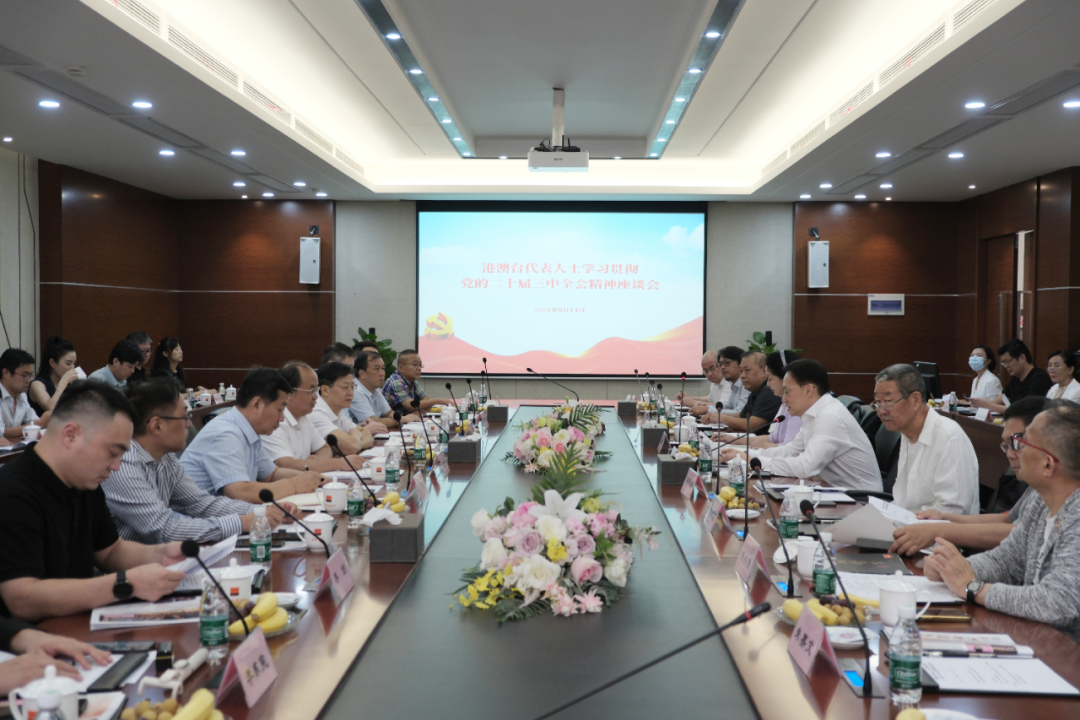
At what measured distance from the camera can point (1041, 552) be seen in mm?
1960

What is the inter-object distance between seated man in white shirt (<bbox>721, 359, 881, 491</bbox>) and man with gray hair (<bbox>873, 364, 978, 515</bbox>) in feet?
1.76

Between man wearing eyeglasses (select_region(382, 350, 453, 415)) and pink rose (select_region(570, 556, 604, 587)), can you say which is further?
man wearing eyeglasses (select_region(382, 350, 453, 415))

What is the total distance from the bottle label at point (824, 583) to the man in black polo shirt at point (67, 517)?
4.86 feet

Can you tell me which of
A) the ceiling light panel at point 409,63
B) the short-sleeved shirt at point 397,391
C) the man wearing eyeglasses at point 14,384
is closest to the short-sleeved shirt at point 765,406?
the short-sleeved shirt at point 397,391

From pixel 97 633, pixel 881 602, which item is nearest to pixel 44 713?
pixel 97 633

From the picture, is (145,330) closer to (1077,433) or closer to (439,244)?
(439,244)

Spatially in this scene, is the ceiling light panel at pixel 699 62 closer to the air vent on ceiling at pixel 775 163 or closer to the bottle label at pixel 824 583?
the air vent on ceiling at pixel 775 163

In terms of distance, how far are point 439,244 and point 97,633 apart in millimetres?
8090

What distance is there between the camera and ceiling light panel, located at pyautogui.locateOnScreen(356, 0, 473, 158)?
4.47 m

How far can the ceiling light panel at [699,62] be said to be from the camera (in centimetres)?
439

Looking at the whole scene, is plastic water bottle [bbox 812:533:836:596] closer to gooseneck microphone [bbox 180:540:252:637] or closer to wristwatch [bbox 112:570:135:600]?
gooseneck microphone [bbox 180:540:252:637]

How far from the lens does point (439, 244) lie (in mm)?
9547

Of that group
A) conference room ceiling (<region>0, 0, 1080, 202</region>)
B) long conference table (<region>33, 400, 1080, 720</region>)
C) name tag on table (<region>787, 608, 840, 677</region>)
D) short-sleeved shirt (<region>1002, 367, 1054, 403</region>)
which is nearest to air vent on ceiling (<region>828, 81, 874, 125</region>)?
conference room ceiling (<region>0, 0, 1080, 202</region>)

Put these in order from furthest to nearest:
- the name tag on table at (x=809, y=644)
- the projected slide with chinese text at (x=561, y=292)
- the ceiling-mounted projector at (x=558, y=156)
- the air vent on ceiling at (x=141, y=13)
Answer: the projected slide with chinese text at (x=561, y=292) → the ceiling-mounted projector at (x=558, y=156) → the air vent on ceiling at (x=141, y=13) → the name tag on table at (x=809, y=644)
